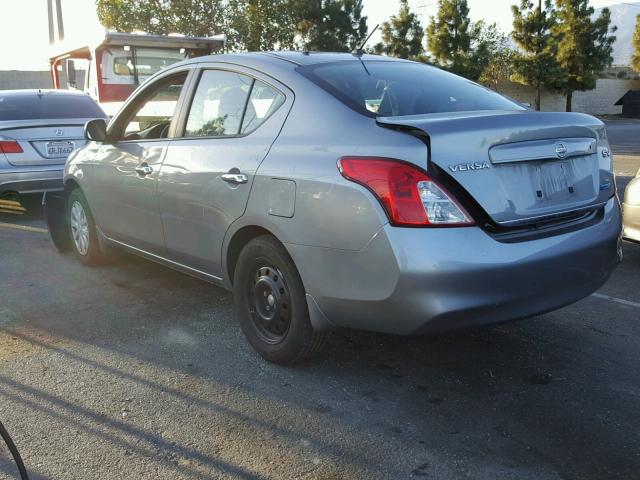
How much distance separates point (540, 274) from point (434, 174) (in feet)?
2.22

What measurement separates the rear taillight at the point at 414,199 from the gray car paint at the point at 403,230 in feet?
0.12

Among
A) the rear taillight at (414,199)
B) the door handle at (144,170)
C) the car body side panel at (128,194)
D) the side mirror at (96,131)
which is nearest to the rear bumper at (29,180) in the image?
the car body side panel at (128,194)

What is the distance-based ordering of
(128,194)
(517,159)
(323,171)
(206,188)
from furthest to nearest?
(128,194)
(206,188)
(323,171)
(517,159)

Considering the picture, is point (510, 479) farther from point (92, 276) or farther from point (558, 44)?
point (558, 44)

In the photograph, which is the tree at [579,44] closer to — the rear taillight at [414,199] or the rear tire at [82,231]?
the rear tire at [82,231]

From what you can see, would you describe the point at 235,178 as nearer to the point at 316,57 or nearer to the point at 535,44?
the point at 316,57

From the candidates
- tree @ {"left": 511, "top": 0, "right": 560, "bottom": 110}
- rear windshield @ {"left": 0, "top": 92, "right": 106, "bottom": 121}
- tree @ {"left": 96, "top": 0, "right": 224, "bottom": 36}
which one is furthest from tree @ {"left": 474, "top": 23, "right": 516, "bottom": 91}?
rear windshield @ {"left": 0, "top": 92, "right": 106, "bottom": 121}

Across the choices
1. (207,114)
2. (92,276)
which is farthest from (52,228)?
(207,114)

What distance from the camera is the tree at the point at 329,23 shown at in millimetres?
35188

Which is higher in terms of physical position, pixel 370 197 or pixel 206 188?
pixel 370 197

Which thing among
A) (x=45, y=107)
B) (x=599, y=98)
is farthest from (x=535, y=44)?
(x=45, y=107)

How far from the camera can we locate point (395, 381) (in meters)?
3.52

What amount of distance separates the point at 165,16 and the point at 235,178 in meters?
32.0

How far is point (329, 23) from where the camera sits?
118 feet
